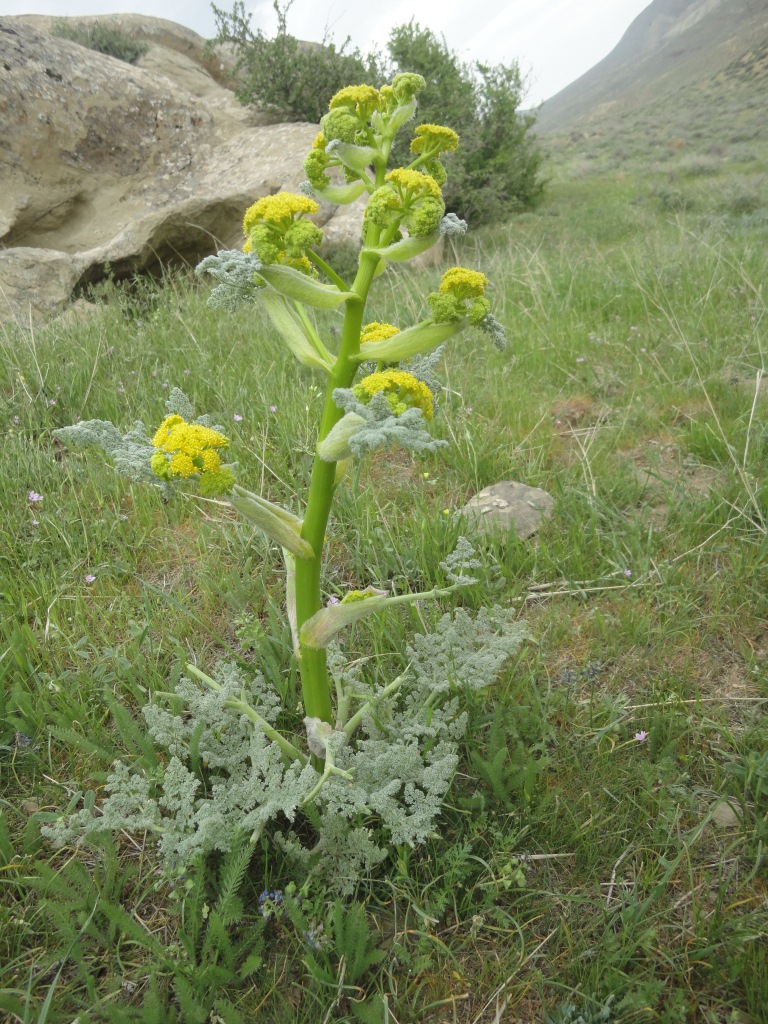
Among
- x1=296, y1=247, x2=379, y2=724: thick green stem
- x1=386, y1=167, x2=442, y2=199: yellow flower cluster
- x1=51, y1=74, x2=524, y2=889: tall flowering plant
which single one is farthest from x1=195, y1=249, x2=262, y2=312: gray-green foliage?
x1=386, y1=167, x2=442, y2=199: yellow flower cluster

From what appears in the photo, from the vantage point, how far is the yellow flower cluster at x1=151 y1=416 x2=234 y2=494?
1064 millimetres

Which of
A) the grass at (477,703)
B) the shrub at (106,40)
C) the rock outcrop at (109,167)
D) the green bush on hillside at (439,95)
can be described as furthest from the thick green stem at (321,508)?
the shrub at (106,40)

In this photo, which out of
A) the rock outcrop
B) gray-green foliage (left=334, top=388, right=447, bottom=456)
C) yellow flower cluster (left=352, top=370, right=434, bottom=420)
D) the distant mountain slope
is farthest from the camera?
the distant mountain slope

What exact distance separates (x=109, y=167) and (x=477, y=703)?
8082mm

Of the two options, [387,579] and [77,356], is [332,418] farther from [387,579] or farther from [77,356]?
[77,356]

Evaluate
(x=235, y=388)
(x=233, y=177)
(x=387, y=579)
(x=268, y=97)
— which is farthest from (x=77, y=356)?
(x=268, y=97)

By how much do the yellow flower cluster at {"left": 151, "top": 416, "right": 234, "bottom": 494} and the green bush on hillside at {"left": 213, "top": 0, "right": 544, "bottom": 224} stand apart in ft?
25.9

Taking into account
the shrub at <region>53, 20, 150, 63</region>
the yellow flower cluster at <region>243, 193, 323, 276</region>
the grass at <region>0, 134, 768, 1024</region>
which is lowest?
the grass at <region>0, 134, 768, 1024</region>

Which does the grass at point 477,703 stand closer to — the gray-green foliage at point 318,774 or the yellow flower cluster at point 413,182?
the gray-green foliage at point 318,774

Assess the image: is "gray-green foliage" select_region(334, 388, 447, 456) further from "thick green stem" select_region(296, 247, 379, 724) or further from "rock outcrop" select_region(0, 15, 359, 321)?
"rock outcrop" select_region(0, 15, 359, 321)

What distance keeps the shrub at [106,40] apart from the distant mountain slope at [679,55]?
681 centimetres

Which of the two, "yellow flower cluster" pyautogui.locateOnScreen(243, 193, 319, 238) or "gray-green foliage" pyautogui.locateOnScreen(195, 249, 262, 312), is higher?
"yellow flower cluster" pyautogui.locateOnScreen(243, 193, 319, 238)

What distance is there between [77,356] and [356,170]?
2866mm

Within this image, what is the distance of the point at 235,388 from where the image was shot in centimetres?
318
